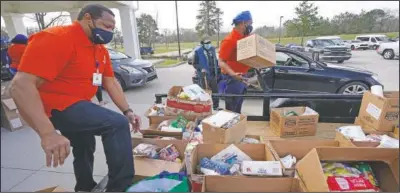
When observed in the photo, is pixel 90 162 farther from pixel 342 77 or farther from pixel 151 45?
pixel 342 77

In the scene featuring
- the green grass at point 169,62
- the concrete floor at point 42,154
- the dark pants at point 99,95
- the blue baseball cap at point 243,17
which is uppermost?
the blue baseball cap at point 243,17

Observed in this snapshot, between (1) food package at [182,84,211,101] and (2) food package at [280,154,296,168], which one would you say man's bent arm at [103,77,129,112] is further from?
(2) food package at [280,154,296,168]

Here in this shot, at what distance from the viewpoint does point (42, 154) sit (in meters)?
2.53

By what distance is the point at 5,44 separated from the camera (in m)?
3.06

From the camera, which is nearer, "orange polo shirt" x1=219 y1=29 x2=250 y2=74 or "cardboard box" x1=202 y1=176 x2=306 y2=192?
"cardboard box" x1=202 y1=176 x2=306 y2=192

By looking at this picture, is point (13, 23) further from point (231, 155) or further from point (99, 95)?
point (231, 155)

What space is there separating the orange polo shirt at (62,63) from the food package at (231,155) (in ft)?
2.42

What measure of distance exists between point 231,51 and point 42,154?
2037 mm

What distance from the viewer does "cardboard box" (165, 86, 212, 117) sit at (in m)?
2.03

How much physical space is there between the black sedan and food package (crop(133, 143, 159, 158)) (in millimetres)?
2672

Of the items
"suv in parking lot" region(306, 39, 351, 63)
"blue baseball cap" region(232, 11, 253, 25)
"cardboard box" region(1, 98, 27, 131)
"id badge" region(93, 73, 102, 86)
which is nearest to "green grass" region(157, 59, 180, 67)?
"blue baseball cap" region(232, 11, 253, 25)

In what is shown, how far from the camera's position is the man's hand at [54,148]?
102 cm

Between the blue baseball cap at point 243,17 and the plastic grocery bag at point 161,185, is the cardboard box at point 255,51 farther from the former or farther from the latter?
the plastic grocery bag at point 161,185

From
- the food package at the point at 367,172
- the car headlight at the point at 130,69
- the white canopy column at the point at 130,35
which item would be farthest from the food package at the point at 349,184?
the car headlight at the point at 130,69
